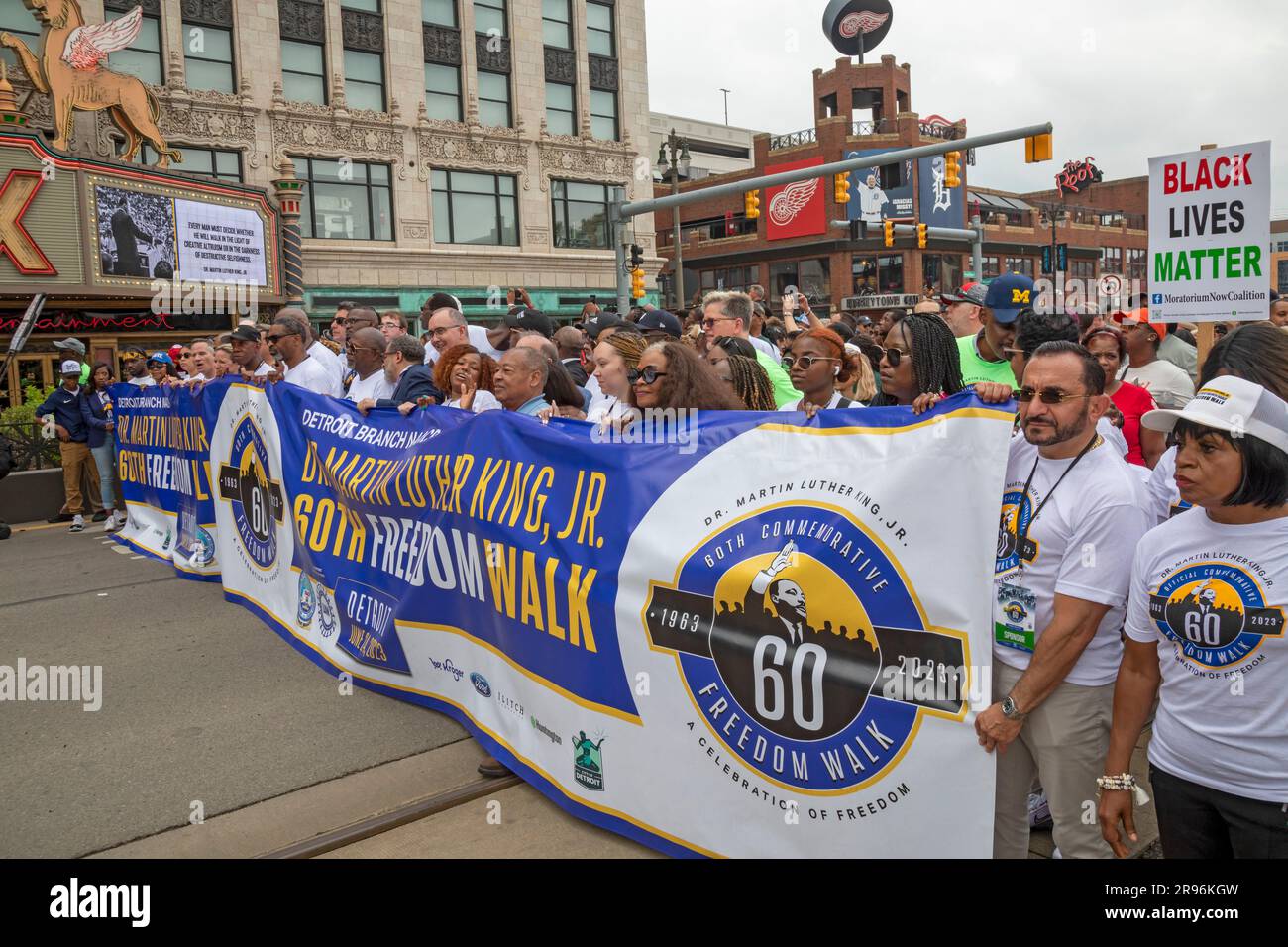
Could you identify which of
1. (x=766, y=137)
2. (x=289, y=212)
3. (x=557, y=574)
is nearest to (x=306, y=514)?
(x=557, y=574)

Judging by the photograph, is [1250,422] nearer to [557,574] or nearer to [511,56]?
[557,574]

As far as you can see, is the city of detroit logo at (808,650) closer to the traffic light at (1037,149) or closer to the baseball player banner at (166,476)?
the baseball player banner at (166,476)

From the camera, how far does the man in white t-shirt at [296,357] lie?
25.5 feet

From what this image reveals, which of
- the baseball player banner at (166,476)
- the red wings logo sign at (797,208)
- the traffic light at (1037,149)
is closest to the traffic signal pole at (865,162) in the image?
the traffic light at (1037,149)

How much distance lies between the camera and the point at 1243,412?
2.35m

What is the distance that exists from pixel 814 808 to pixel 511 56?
33.7m

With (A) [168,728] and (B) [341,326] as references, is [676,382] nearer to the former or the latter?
(A) [168,728]

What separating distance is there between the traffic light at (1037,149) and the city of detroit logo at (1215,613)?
1661 centimetres

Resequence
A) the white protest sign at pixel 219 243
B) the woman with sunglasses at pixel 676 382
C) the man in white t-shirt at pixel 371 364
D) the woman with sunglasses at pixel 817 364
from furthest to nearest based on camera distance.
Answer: the white protest sign at pixel 219 243 → the man in white t-shirt at pixel 371 364 → the woman with sunglasses at pixel 817 364 → the woman with sunglasses at pixel 676 382

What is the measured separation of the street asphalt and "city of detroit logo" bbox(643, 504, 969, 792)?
6.85 feet

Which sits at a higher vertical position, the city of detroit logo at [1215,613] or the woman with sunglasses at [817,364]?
the woman with sunglasses at [817,364]

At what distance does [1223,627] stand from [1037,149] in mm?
17076

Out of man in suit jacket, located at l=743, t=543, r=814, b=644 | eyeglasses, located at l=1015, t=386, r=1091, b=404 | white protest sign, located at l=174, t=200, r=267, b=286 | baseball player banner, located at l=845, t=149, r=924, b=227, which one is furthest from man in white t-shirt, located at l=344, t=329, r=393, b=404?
baseball player banner, located at l=845, t=149, r=924, b=227
